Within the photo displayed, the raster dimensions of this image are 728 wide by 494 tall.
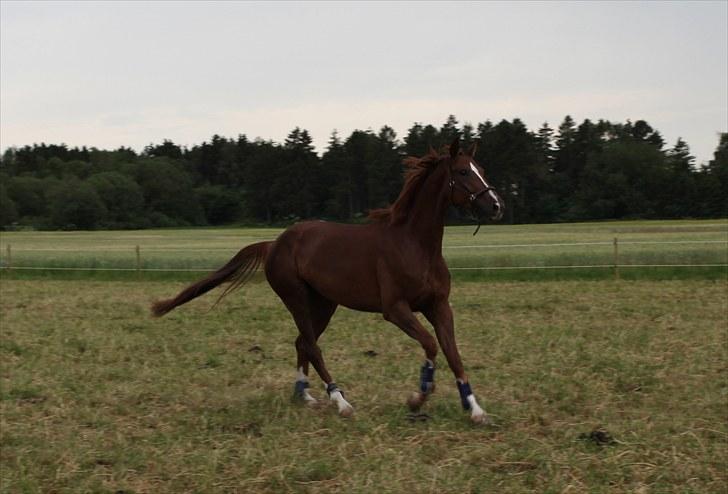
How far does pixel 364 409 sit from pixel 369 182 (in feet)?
147

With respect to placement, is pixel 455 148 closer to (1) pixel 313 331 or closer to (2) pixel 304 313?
(2) pixel 304 313

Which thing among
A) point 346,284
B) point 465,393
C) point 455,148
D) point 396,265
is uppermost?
point 455,148

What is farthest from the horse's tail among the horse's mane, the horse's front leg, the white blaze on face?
the white blaze on face

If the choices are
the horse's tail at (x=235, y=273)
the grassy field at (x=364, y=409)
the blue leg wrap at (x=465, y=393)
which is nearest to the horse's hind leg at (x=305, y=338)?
the grassy field at (x=364, y=409)

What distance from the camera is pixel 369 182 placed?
50562mm

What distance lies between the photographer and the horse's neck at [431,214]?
5.69 meters

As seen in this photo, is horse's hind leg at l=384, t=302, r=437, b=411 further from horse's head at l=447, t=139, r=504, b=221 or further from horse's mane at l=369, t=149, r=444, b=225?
horse's head at l=447, t=139, r=504, b=221

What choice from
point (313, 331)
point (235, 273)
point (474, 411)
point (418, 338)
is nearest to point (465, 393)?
point (474, 411)

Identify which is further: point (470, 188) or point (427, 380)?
point (427, 380)

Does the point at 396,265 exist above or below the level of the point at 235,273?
above

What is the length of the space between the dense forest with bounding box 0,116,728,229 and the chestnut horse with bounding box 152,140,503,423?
8.84 m

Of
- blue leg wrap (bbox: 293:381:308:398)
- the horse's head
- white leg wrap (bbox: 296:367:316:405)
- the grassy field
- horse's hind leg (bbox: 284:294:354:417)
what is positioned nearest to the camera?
the grassy field

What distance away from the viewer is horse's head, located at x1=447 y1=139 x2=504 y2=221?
532 cm

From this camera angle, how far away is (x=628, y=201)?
41.8m
